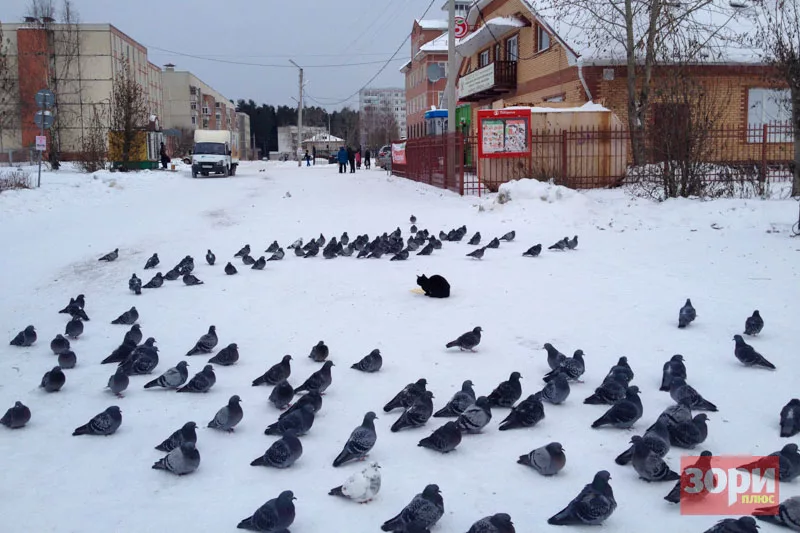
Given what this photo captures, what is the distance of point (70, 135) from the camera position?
59219mm

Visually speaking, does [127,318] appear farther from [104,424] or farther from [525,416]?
[525,416]

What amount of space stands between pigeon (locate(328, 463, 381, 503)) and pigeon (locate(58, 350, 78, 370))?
3937 mm

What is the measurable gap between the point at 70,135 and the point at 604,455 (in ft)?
208

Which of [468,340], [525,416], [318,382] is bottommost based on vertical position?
[525,416]

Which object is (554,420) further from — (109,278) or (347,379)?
(109,278)

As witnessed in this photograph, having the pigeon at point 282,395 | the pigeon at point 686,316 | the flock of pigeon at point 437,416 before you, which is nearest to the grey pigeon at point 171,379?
the flock of pigeon at point 437,416

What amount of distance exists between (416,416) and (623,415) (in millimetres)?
1635

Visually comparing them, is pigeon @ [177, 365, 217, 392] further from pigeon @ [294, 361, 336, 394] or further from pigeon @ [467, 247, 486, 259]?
pigeon @ [467, 247, 486, 259]

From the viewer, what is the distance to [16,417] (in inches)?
219

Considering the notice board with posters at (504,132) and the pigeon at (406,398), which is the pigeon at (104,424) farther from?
the notice board with posters at (504,132)

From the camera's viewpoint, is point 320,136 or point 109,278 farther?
point 320,136

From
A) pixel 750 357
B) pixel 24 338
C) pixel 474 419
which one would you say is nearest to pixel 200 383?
pixel 474 419

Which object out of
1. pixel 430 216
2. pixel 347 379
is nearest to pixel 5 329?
pixel 347 379

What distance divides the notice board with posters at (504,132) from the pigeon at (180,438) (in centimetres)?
1691
